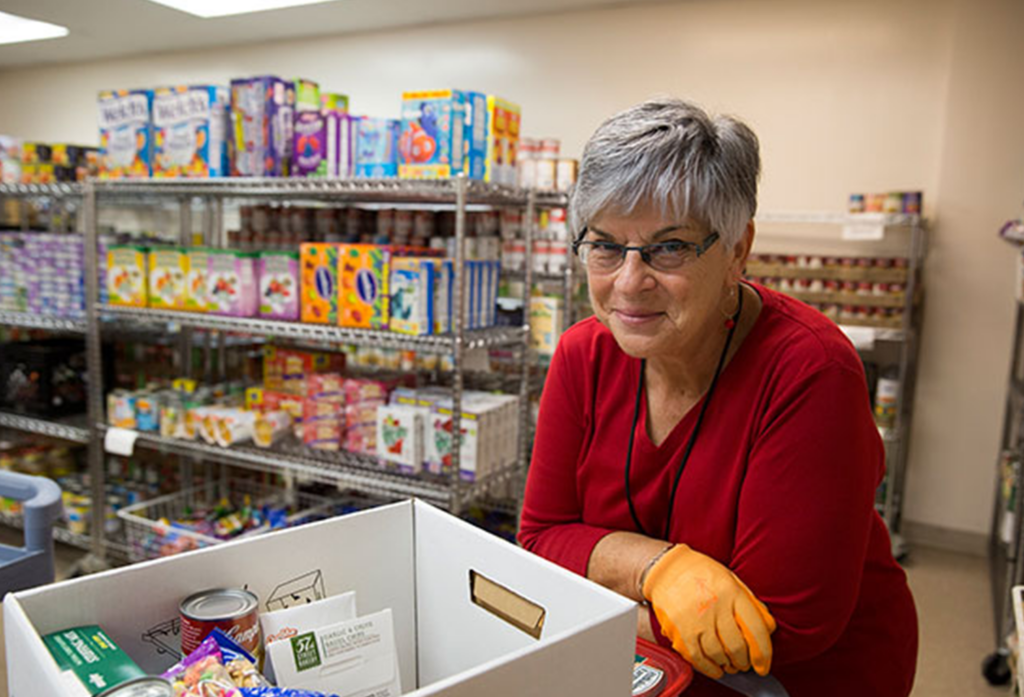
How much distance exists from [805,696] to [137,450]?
3983 millimetres

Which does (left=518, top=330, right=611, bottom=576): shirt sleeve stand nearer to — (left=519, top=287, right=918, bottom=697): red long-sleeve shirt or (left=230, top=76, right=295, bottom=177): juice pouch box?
(left=519, top=287, right=918, bottom=697): red long-sleeve shirt

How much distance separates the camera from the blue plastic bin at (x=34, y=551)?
1439 mm

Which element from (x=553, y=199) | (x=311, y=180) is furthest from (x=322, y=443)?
(x=553, y=199)

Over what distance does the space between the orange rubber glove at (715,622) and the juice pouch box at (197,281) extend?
2844 millimetres

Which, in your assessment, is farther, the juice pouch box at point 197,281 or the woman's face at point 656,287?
the juice pouch box at point 197,281

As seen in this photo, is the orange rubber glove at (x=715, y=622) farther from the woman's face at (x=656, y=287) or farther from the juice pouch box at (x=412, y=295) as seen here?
the juice pouch box at (x=412, y=295)

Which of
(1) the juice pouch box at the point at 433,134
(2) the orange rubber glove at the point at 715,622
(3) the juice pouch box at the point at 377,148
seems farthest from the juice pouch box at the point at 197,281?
(2) the orange rubber glove at the point at 715,622

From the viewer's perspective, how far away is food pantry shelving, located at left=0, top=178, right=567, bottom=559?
2791 millimetres

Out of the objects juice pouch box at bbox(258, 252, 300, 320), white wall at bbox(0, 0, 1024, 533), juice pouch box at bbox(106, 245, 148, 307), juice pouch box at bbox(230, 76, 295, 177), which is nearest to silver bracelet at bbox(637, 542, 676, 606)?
juice pouch box at bbox(258, 252, 300, 320)

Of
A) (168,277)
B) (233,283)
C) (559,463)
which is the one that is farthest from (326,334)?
(559,463)

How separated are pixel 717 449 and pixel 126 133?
11.1 ft

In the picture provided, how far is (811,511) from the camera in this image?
1.08 m

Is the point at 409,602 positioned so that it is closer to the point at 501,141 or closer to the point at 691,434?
the point at 691,434

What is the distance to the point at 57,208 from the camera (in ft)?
16.0
